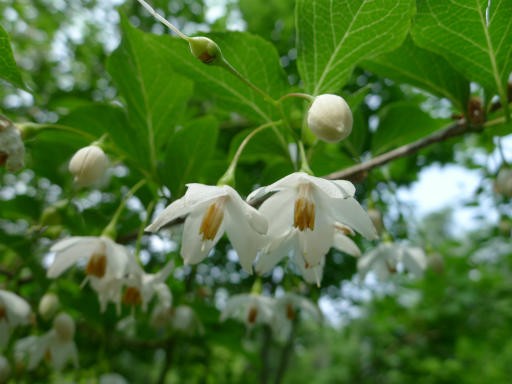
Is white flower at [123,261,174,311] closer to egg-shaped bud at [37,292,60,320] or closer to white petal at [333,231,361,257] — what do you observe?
egg-shaped bud at [37,292,60,320]

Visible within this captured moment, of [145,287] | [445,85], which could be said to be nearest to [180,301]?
[145,287]

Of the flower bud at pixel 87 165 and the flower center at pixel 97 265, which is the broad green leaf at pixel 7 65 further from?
the flower center at pixel 97 265

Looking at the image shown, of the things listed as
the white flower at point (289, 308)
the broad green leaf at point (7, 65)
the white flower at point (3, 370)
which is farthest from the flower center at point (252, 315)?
the broad green leaf at point (7, 65)

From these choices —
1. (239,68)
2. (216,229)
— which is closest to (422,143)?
(239,68)

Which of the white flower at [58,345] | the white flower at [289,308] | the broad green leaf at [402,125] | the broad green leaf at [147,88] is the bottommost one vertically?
the white flower at [58,345]

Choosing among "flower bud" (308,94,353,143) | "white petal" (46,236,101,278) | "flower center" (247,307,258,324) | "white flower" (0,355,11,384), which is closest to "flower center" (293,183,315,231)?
"flower bud" (308,94,353,143)

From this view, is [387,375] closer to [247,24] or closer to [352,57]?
[247,24]

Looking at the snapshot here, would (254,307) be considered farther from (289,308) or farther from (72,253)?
(72,253)
